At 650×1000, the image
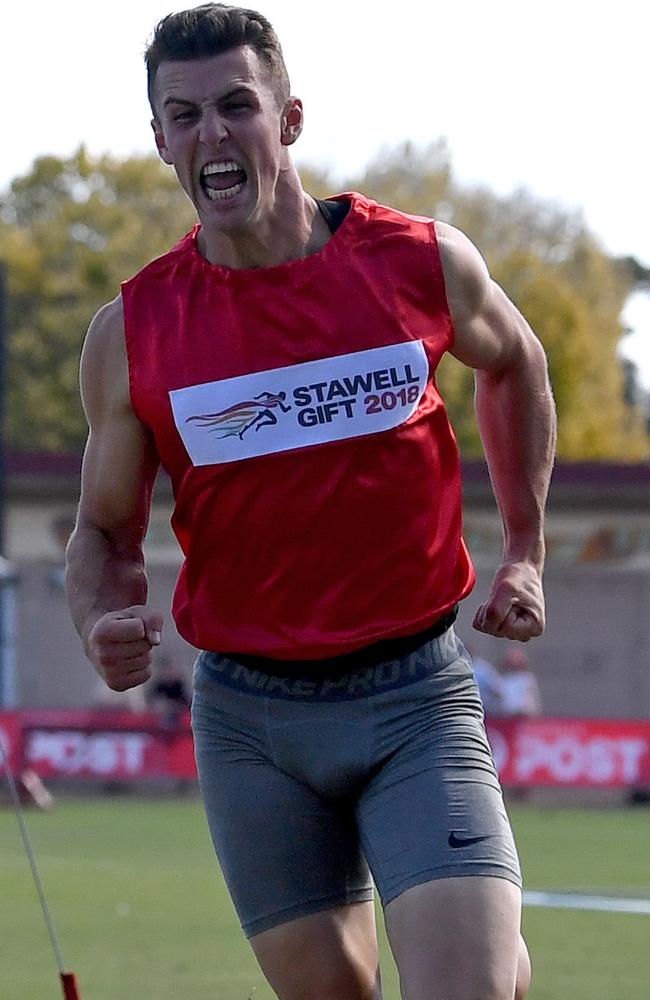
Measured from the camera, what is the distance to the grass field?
383 inches

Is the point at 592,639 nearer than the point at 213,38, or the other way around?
the point at 213,38

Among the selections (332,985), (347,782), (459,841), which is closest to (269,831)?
(347,782)

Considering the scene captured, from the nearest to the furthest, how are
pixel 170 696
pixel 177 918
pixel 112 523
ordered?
1. pixel 112 523
2. pixel 177 918
3. pixel 170 696

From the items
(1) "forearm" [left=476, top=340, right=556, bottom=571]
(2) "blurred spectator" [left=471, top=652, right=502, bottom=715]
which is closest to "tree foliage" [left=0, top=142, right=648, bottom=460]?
(2) "blurred spectator" [left=471, top=652, right=502, bottom=715]

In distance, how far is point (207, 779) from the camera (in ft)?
16.1

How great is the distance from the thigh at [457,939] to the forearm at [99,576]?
933 mm

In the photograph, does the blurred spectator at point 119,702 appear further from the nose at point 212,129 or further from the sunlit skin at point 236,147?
the nose at point 212,129

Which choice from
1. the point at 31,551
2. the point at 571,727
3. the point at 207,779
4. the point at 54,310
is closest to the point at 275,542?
the point at 207,779

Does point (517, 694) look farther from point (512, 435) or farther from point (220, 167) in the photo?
point (220, 167)

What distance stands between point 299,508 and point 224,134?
79 centimetres

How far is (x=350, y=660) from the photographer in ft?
15.4

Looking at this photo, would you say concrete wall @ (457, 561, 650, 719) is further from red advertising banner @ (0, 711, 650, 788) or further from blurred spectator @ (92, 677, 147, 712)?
red advertising banner @ (0, 711, 650, 788)

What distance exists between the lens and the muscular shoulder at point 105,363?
4758mm

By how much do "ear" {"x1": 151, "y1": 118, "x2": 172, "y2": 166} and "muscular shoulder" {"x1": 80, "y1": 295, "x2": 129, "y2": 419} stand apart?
32cm
